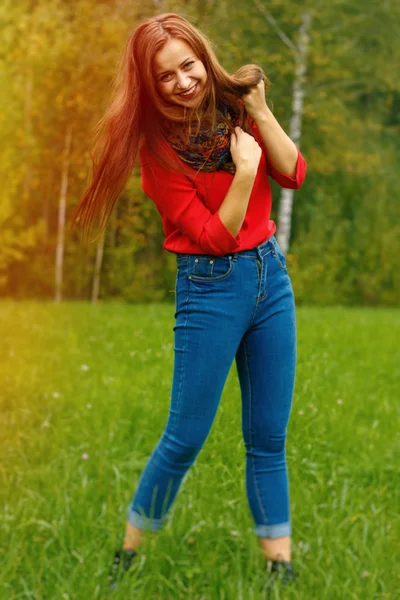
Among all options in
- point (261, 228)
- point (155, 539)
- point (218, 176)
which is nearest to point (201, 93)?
point (218, 176)

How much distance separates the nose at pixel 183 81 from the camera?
208 centimetres

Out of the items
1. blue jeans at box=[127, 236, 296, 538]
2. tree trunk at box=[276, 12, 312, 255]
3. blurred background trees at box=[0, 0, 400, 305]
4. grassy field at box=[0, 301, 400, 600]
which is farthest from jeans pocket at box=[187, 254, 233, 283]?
tree trunk at box=[276, 12, 312, 255]

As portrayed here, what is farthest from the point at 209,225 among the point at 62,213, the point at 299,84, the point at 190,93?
the point at 299,84

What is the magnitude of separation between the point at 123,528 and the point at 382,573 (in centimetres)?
100

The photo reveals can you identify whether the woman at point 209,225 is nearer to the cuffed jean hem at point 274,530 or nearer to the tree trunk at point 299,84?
the cuffed jean hem at point 274,530

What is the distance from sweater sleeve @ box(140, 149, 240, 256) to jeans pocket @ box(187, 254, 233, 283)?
0.03 m

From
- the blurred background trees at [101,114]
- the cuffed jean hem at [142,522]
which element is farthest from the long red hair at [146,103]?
the blurred background trees at [101,114]

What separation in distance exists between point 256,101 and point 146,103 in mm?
330

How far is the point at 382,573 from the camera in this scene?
2594 millimetres

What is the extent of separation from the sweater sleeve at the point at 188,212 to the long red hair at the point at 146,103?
5 centimetres

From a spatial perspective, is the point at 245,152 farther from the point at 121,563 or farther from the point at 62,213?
the point at 62,213

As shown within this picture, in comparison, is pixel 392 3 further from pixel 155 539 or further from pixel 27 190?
pixel 155 539

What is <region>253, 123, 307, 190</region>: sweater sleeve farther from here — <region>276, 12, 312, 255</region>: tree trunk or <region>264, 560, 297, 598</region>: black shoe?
<region>276, 12, 312, 255</region>: tree trunk

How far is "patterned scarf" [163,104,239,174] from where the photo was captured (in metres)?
2.13
